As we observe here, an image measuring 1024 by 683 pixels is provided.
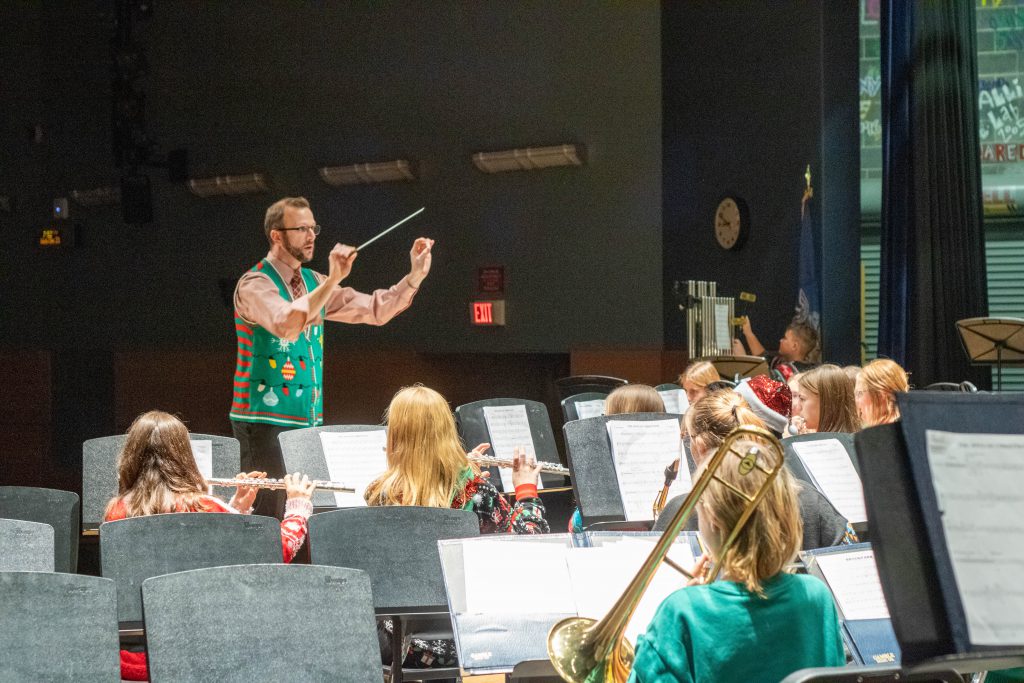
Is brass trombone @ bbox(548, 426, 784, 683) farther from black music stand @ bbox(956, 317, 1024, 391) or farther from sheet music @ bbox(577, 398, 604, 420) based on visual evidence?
black music stand @ bbox(956, 317, 1024, 391)

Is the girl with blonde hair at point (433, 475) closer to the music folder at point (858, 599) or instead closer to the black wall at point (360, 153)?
the music folder at point (858, 599)

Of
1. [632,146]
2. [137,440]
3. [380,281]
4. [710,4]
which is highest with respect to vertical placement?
[710,4]

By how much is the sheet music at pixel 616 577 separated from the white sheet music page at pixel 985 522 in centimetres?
83

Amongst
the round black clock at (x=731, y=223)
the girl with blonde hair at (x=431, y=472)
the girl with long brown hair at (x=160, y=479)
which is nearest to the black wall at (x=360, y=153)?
the round black clock at (x=731, y=223)

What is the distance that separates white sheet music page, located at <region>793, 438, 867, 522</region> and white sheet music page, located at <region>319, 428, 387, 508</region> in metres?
1.55

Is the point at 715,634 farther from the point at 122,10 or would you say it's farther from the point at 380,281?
the point at 122,10

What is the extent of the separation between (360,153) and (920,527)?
9.36 metres

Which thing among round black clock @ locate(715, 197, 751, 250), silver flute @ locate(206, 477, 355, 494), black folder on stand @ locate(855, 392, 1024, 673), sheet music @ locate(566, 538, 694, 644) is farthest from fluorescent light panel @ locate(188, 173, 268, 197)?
black folder on stand @ locate(855, 392, 1024, 673)

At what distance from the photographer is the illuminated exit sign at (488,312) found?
973cm

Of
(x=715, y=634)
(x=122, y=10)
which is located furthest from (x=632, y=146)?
(x=715, y=634)

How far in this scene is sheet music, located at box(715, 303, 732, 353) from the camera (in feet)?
27.8

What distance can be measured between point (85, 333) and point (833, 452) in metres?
9.91

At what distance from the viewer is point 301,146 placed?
10.6m

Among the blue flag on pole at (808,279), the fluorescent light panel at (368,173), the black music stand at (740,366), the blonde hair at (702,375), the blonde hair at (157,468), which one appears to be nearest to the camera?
the blonde hair at (157,468)
